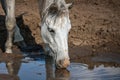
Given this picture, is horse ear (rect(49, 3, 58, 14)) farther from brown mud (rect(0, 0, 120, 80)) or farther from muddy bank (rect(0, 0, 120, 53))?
muddy bank (rect(0, 0, 120, 53))

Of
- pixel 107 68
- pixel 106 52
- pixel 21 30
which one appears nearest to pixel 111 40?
pixel 106 52

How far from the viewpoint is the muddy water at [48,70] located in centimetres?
639

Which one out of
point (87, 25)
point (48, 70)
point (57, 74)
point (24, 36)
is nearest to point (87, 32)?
point (87, 25)

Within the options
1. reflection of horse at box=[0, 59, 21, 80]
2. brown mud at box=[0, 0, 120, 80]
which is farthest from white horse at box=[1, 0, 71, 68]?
brown mud at box=[0, 0, 120, 80]

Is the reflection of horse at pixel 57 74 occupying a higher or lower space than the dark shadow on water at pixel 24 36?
lower

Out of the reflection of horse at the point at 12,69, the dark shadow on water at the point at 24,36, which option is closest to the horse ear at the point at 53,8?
the reflection of horse at the point at 12,69

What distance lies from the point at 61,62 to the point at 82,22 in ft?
10.9

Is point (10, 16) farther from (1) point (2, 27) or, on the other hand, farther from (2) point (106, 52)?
(2) point (106, 52)

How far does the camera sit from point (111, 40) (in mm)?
8516

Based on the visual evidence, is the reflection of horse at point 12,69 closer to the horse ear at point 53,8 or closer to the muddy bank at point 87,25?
the muddy bank at point 87,25

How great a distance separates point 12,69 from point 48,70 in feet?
2.22

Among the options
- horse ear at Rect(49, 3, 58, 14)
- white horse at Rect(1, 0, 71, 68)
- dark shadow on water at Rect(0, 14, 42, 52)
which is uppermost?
horse ear at Rect(49, 3, 58, 14)

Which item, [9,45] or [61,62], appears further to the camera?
[9,45]

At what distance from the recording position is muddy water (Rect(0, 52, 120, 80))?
21.0 feet
